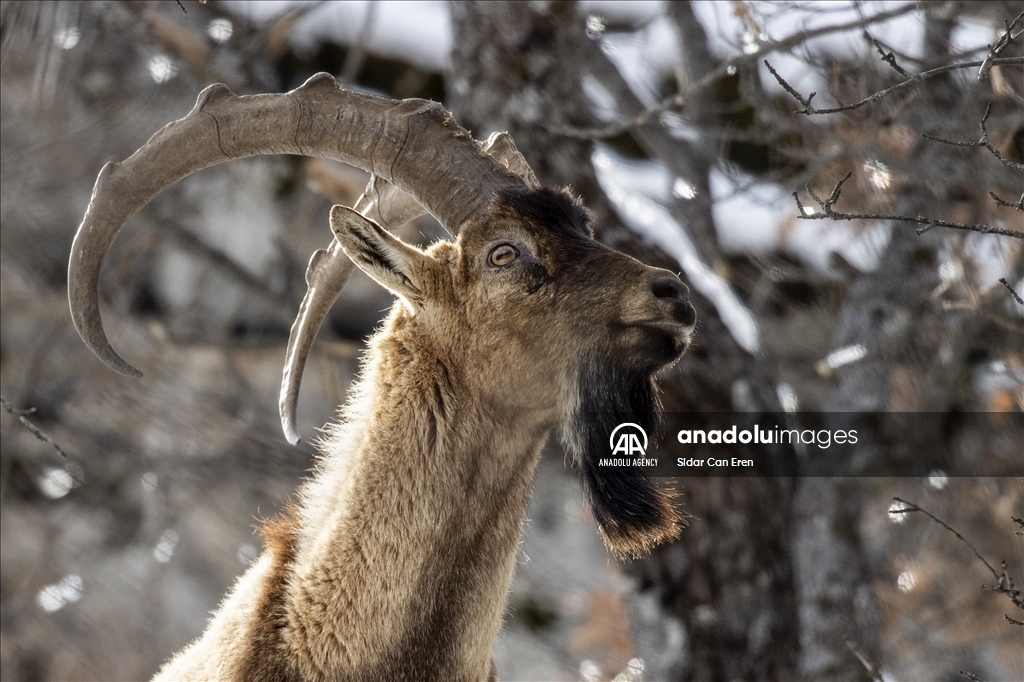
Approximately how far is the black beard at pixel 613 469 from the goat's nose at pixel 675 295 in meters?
0.34

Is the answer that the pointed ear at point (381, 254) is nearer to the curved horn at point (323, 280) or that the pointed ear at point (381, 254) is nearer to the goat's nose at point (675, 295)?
the curved horn at point (323, 280)

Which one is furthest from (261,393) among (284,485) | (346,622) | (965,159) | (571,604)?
(346,622)

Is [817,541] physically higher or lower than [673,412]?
lower

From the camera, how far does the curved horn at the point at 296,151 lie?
402cm

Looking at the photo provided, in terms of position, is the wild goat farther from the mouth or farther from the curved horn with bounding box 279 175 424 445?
the curved horn with bounding box 279 175 424 445

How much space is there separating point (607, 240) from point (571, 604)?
646 centimetres

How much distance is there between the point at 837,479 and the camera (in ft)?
28.0

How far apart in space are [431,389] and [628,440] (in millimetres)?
829

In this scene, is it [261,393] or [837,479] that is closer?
[837,479]

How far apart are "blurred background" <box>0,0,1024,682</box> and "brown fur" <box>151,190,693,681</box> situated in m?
1.23

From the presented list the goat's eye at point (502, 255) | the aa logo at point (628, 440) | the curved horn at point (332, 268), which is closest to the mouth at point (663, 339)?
the aa logo at point (628, 440)

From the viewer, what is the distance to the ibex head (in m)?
3.88

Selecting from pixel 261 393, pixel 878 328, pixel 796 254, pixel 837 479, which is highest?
pixel 796 254

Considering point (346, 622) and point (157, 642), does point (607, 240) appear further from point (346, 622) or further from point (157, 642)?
point (157, 642)
